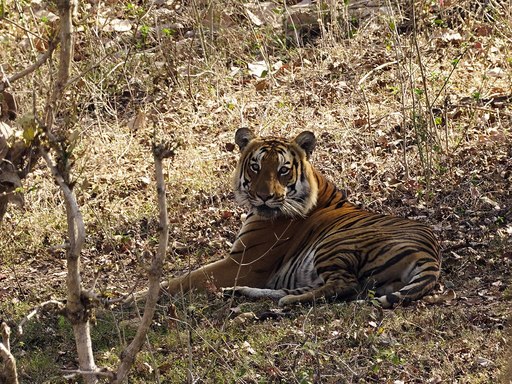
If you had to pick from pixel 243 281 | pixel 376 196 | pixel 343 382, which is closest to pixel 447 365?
pixel 343 382

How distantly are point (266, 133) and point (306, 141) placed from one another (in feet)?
7.72

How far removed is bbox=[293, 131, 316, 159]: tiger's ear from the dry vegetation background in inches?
43.3

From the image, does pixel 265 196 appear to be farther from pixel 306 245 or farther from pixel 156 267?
pixel 156 267

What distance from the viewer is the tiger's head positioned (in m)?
7.01

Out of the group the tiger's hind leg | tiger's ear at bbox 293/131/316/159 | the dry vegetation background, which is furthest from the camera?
tiger's ear at bbox 293/131/316/159

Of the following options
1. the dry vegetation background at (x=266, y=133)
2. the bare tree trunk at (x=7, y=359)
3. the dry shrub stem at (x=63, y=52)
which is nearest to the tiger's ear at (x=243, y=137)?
the dry vegetation background at (x=266, y=133)

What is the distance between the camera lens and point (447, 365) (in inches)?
197

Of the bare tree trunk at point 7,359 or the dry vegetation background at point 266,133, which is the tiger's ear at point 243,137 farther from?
the bare tree trunk at point 7,359

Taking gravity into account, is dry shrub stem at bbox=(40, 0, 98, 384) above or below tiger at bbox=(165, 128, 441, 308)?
above

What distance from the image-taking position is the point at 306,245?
22.7 feet

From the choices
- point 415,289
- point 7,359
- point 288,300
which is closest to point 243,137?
point 288,300

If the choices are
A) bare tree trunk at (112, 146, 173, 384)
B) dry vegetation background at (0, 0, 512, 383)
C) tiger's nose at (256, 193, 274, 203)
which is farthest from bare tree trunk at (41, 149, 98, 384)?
tiger's nose at (256, 193, 274, 203)

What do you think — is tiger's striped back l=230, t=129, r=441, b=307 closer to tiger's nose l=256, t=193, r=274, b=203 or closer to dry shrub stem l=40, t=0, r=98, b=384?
tiger's nose l=256, t=193, r=274, b=203

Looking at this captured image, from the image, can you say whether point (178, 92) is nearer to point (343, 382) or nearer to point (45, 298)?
point (45, 298)
